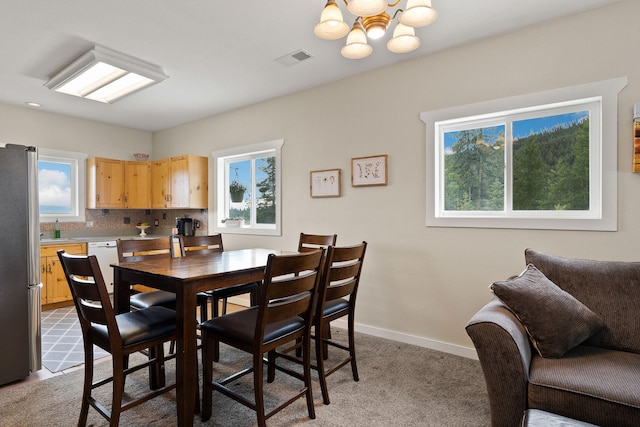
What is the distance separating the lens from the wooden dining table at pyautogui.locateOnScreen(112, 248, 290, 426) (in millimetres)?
1721

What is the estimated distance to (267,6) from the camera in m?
2.31

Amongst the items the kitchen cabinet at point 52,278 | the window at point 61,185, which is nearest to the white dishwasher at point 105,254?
the kitchen cabinet at point 52,278

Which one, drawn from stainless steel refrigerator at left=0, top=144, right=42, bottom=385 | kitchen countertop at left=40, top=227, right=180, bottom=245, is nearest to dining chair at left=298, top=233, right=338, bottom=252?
stainless steel refrigerator at left=0, top=144, right=42, bottom=385

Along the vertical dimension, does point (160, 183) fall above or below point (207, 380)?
above

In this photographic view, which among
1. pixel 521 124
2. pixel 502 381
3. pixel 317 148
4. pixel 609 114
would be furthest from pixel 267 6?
pixel 502 381

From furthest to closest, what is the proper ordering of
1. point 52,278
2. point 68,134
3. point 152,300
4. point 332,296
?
point 68,134 < point 52,278 < point 152,300 < point 332,296

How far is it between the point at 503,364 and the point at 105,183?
538cm

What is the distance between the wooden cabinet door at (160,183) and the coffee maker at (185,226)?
0.31 meters

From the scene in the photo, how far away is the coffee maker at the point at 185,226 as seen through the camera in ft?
16.2

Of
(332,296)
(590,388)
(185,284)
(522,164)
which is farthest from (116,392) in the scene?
(522,164)

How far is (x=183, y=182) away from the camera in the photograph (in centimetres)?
479

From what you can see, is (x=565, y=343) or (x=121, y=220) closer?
(x=565, y=343)

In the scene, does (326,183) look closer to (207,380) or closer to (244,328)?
(244,328)

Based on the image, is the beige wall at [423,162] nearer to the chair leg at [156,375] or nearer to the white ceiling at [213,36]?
the white ceiling at [213,36]
